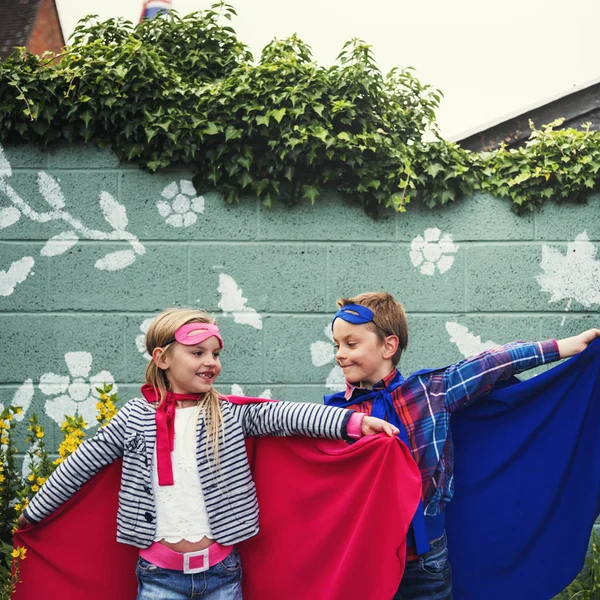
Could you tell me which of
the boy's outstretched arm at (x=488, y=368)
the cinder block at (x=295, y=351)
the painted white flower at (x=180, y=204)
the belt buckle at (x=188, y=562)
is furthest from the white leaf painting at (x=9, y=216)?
the boy's outstretched arm at (x=488, y=368)

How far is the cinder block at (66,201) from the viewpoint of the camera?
400 centimetres

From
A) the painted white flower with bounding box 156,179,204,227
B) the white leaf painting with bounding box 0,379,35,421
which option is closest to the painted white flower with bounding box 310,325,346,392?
the painted white flower with bounding box 156,179,204,227

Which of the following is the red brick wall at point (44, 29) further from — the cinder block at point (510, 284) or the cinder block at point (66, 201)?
the cinder block at point (510, 284)

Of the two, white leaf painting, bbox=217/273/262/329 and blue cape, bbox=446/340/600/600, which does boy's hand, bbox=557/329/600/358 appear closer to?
blue cape, bbox=446/340/600/600

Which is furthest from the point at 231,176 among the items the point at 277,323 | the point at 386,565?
the point at 386,565

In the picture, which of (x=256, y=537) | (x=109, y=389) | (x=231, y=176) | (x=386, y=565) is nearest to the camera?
(x=386, y=565)

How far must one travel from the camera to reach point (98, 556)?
2781mm

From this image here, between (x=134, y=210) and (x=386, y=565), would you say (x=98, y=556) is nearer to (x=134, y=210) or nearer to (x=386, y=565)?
(x=386, y=565)

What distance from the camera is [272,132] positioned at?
3938 mm

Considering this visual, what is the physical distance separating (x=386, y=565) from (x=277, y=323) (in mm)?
1817

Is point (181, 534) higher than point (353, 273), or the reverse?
point (353, 273)

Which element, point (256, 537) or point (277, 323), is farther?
point (277, 323)

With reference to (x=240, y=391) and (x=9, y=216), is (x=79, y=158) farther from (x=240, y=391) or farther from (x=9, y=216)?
(x=240, y=391)

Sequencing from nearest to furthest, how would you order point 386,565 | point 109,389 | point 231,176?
point 386,565 → point 109,389 → point 231,176
